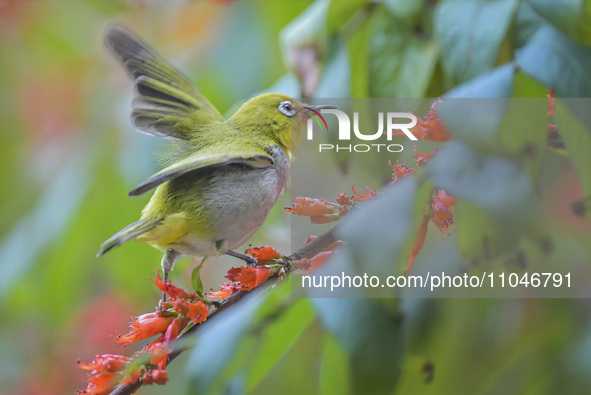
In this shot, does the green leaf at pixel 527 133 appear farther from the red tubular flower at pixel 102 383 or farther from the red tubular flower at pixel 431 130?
the red tubular flower at pixel 102 383

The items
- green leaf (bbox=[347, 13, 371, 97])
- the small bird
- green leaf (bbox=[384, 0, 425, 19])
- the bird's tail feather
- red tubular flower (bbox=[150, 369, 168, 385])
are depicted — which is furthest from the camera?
green leaf (bbox=[347, 13, 371, 97])

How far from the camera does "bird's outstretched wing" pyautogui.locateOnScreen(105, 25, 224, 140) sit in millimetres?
1134

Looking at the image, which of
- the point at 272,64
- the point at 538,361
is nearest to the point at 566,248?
the point at 538,361

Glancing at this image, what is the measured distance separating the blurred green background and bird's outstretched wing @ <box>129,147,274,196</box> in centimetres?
25

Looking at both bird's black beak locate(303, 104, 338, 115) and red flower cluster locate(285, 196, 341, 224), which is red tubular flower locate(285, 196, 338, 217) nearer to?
red flower cluster locate(285, 196, 341, 224)

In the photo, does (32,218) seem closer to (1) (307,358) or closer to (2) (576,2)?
(1) (307,358)

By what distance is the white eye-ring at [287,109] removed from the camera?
1142 mm

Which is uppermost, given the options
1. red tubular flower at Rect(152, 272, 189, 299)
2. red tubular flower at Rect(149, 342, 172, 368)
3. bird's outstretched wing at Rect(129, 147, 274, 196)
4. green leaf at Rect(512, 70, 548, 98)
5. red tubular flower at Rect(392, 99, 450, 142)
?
green leaf at Rect(512, 70, 548, 98)

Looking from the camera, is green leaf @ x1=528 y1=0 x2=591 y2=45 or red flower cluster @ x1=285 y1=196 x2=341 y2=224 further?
green leaf @ x1=528 y1=0 x2=591 y2=45

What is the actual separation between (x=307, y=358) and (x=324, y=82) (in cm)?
77

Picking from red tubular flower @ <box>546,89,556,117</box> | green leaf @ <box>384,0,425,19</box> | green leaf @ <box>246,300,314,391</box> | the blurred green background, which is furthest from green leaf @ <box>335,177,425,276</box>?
green leaf @ <box>384,0,425,19</box>

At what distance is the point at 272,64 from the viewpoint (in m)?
2.28

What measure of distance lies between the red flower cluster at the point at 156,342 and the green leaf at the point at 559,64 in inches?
30.5

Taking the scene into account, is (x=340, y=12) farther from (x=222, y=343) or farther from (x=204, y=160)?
(x=222, y=343)
